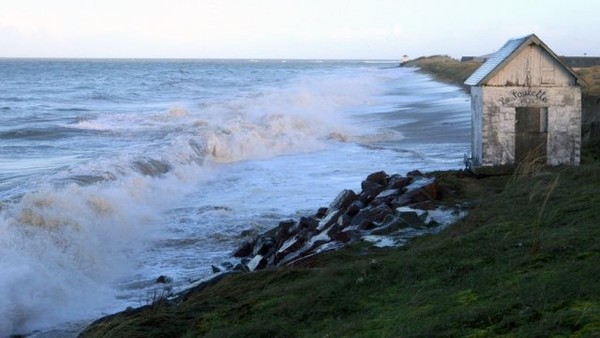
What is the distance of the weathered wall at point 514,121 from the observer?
47.2 ft

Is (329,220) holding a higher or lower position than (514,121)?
lower

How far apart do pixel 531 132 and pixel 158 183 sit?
8611mm

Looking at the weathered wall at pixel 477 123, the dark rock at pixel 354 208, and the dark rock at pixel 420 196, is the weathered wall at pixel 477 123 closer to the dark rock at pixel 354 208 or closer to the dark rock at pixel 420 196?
the dark rock at pixel 420 196

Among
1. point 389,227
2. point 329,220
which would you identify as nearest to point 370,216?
point 389,227

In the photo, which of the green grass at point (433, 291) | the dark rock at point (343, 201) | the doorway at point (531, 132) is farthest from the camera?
the doorway at point (531, 132)

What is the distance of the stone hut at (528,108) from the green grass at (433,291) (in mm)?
4720

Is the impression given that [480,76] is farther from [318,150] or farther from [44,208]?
[318,150]

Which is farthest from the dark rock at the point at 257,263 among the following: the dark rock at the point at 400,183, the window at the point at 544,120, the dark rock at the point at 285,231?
the window at the point at 544,120

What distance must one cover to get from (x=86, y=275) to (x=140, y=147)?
534 inches

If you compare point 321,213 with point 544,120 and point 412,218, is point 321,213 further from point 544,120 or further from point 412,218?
point 544,120

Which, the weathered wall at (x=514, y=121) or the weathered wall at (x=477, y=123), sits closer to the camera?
the weathered wall at (x=514, y=121)

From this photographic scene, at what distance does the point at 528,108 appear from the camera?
14.5m

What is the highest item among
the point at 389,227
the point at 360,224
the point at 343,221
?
the point at 389,227

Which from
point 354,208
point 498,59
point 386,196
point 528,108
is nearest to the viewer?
point 354,208
